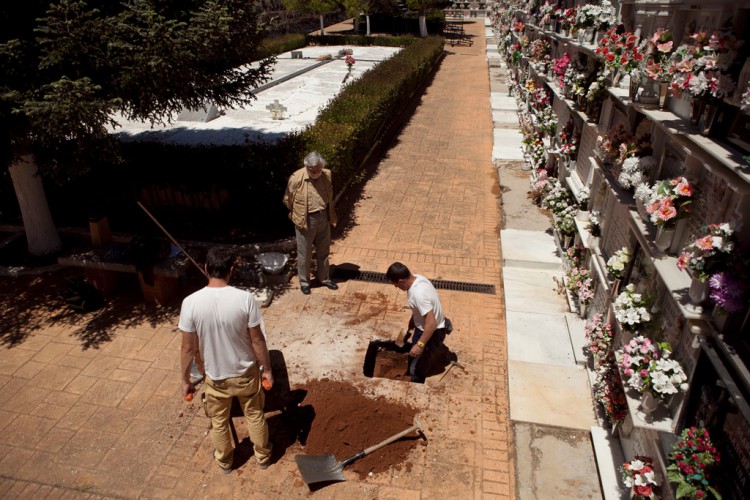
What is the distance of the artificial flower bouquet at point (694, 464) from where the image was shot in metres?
3.44

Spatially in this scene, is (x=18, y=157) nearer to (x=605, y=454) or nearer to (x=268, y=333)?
(x=268, y=333)

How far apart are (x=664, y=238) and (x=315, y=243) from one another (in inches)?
206

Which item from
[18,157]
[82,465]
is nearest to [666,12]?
[82,465]

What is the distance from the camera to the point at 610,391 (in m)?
5.43

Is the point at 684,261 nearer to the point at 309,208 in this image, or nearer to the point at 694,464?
the point at 694,464

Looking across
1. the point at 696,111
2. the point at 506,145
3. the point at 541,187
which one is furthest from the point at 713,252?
the point at 506,145

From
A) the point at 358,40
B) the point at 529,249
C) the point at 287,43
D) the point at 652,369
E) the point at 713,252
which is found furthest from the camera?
the point at 358,40

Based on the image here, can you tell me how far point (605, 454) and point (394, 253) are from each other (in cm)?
518

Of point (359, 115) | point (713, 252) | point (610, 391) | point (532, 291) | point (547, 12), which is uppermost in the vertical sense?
point (547, 12)

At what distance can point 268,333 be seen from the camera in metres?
7.38

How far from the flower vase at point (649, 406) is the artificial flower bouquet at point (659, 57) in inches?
110

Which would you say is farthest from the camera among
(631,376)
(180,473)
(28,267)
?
(28,267)

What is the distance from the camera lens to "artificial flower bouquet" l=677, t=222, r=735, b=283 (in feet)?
10.9

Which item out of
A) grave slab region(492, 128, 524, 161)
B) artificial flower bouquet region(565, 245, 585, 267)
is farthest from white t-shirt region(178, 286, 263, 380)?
grave slab region(492, 128, 524, 161)
